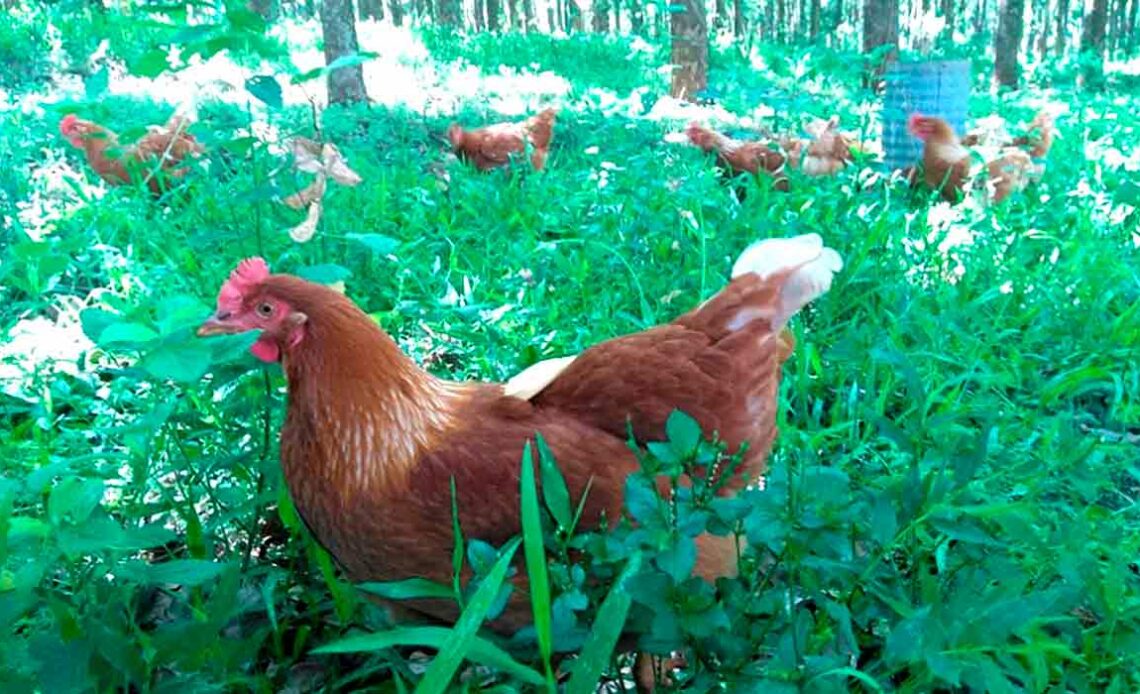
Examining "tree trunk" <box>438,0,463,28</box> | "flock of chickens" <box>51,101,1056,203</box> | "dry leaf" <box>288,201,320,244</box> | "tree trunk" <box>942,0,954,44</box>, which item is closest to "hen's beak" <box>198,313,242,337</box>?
"dry leaf" <box>288,201,320,244</box>

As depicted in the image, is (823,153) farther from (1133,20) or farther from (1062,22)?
(1062,22)

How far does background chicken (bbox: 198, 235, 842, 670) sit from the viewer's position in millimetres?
1413

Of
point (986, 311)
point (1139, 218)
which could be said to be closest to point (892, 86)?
point (1139, 218)

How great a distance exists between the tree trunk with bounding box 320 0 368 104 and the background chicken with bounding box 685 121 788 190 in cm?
336

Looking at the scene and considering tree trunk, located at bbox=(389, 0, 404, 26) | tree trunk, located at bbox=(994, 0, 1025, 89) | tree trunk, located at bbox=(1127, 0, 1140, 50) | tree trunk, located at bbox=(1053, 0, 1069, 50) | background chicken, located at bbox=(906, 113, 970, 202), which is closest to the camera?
background chicken, located at bbox=(906, 113, 970, 202)

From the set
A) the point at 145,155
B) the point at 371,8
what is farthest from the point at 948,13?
the point at 145,155

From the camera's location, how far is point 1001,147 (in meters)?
4.76

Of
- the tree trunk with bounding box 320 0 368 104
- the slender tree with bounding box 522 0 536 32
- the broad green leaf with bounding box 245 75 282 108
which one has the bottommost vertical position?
the broad green leaf with bounding box 245 75 282 108

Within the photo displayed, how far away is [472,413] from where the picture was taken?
1562mm

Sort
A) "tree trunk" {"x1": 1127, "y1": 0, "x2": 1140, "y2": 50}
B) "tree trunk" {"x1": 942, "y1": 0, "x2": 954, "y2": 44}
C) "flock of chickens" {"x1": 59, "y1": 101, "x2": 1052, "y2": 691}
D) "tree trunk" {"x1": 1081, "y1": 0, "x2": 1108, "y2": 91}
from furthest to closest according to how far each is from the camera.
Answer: "tree trunk" {"x1": 942, "y1": 0, "x2": 954, "y2": 44} → "tree trunk" {"x1": 1127, "y1": 0, "x2": 1140, "y2": 50} → "tree trunk" {"x1": 1081, "y1": 0, "x2": 1108, "y2": 91} → "flock of chickens" {"x1": 59, "y1": 101, "x2": 1052, "y2": 691}

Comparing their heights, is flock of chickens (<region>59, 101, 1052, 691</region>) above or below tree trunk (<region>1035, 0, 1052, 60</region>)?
below

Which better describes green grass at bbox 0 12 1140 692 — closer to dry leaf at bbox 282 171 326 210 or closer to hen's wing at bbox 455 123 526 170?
dry leaf at bbox 282 171 326 210

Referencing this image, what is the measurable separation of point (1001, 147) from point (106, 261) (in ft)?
15.0

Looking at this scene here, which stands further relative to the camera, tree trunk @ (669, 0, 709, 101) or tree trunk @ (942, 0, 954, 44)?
tree trunk @ (942, 0, 954, 44)
